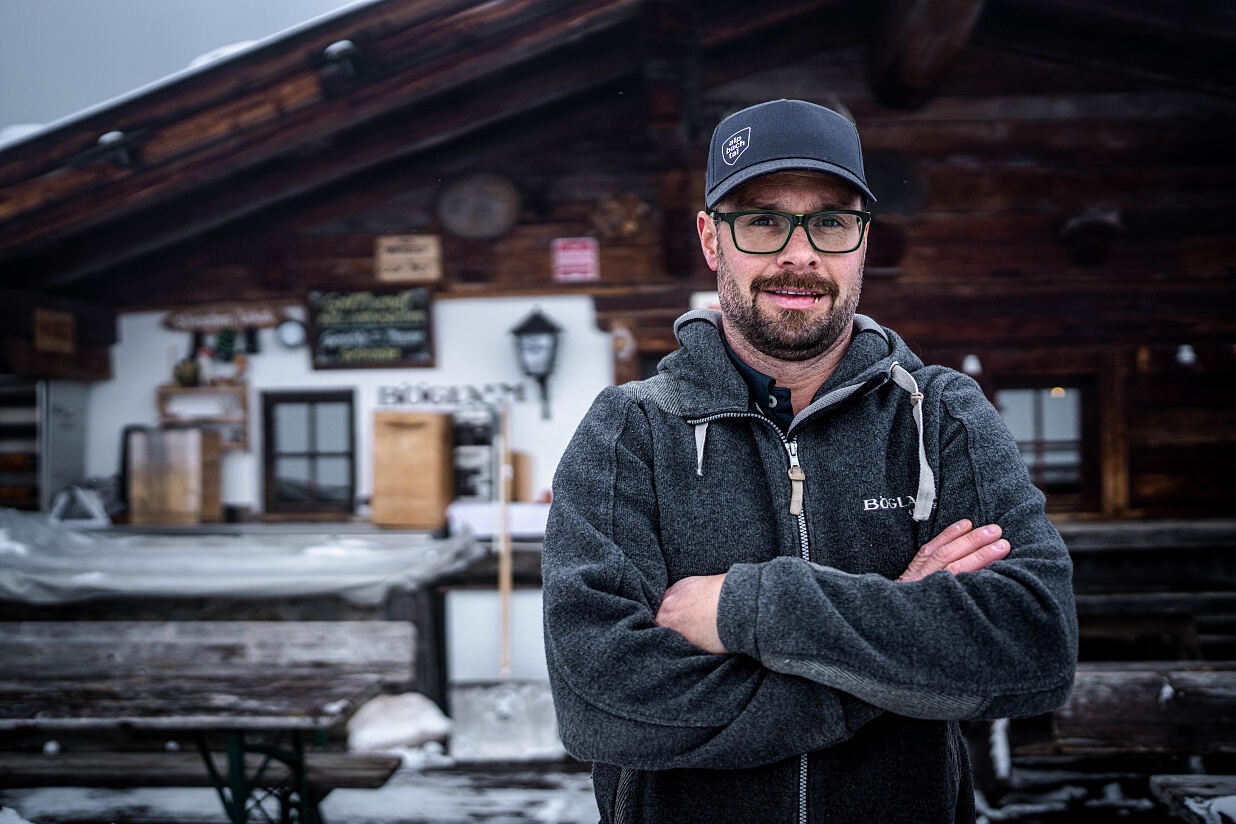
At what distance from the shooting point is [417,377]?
597cm

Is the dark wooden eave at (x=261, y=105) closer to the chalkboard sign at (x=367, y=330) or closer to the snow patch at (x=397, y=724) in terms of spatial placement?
the chalkboard sign at (x=367, y=330)

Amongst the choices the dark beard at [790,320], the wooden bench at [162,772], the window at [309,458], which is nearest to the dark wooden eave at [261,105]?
the window at [309,458]

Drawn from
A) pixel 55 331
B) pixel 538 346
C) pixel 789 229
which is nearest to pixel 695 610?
pixel 789 229

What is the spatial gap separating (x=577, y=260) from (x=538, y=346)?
743 millimetres

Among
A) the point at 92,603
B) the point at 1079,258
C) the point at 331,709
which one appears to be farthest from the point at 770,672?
the point at 92,603

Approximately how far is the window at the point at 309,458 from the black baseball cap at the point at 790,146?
5.13 m

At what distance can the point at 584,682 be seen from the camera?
4.54ft

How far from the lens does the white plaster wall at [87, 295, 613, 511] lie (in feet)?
19.4

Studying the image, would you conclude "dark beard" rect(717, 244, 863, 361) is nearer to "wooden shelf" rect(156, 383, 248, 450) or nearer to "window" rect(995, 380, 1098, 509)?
"window" rect(995, 380, 1098, 509)

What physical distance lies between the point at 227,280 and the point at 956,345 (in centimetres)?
564

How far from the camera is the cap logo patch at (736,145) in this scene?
5.20 feet

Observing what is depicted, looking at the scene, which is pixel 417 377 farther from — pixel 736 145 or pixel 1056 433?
pixel 1056 433

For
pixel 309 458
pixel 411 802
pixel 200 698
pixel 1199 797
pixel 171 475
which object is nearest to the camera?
pixel 1199 797

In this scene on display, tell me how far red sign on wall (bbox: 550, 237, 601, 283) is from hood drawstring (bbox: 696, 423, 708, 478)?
14.4 ft
